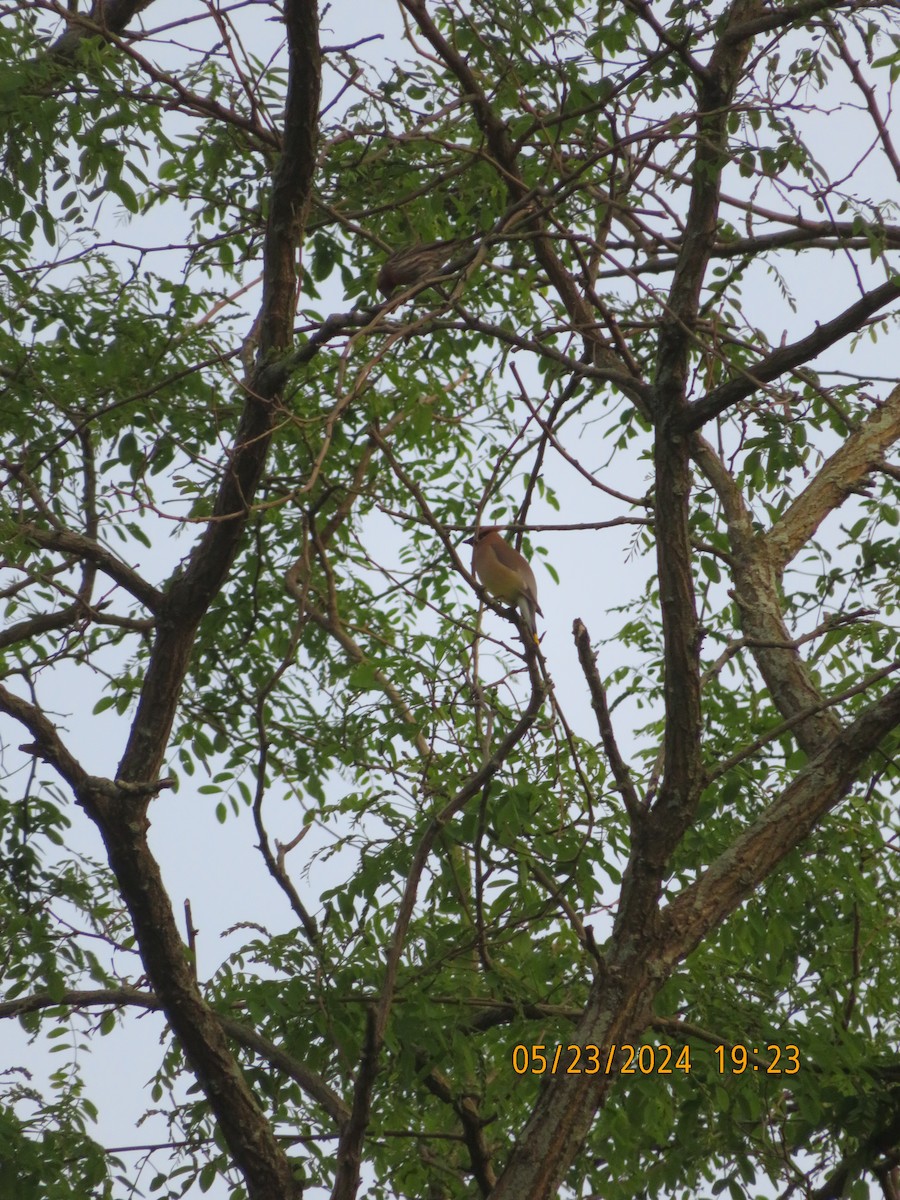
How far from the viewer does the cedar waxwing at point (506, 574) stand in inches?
202

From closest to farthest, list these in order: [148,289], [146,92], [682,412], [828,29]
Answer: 1. [682,412]
2. [828,29]
3. [146,92]
4. [148,289]

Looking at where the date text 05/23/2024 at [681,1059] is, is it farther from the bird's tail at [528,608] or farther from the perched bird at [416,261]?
the perched bird at [416,261]

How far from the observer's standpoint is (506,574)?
5.14 metres

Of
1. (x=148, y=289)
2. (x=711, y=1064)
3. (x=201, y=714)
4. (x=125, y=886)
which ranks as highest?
(x=148, y=289)

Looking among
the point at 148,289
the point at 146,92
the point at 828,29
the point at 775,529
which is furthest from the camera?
the point at 148,289

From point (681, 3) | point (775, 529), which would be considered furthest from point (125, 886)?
point (681, 3)

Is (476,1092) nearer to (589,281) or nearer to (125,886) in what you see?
(125,886)

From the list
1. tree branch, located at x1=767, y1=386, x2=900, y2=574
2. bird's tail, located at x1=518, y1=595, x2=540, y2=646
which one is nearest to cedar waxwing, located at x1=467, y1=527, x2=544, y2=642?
bird's tail, located at x1=518, y1=595, x2=540, y2=646

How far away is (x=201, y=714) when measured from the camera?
533cm

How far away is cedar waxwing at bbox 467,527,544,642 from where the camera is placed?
16.8ft

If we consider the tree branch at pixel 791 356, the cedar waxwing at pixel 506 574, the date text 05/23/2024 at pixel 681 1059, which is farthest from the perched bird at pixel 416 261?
the date text 05/23/2024 at pixel 681 1059

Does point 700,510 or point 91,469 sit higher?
point 91,469

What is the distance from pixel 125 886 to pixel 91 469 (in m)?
1.87

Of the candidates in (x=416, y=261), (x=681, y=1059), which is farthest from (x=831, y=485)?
(x=681, y=1059)
